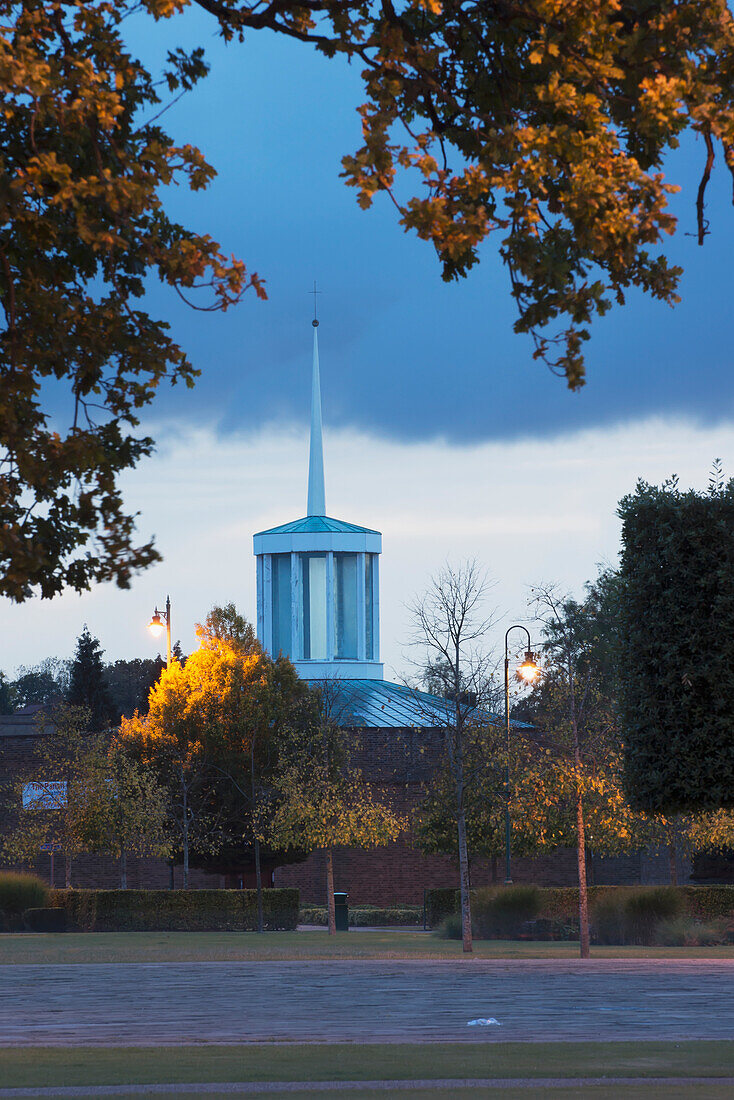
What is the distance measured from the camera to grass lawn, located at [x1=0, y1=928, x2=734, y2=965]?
32562 mm

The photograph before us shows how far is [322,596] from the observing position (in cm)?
7281

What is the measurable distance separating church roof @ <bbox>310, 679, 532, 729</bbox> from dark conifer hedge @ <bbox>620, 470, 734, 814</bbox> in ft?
75.7

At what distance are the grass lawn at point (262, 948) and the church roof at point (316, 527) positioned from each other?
32400 millimetres

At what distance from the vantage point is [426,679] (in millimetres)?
39469

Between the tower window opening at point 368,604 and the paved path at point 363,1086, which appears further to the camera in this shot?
the tower window opening at point 368,604

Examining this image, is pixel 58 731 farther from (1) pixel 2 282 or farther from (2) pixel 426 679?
(1) pixel 2 282

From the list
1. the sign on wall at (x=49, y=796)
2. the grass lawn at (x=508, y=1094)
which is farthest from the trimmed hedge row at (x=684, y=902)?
the grass lawn at (x=508, y=1094)

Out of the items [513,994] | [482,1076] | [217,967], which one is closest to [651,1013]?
[513,994]

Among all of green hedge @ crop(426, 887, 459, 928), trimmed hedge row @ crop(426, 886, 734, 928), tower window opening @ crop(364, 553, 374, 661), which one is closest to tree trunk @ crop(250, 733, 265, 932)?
green hedge @ crop(426, 887, 459, 928)

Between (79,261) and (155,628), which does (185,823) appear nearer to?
(155,628)

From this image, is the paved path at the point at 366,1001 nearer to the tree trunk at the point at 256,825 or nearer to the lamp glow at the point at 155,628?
the tree trunk at the point at 256,825

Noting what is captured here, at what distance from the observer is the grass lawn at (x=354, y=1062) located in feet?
41.4

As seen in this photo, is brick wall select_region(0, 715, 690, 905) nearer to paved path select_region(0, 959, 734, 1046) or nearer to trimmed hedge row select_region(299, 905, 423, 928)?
trimmed hedge row select_region(299, 905, 423, 928)

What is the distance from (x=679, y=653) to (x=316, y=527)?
1876 inches
